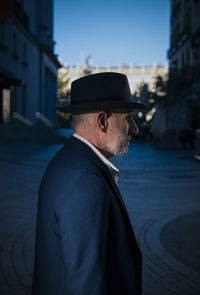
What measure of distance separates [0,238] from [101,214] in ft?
12.5

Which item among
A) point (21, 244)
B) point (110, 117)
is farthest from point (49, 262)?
point (21, 244)

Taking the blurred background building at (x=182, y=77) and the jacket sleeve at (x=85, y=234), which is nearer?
the jacket sleeve at (x=85, y=234)

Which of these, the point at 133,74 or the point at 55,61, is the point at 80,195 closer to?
the point at 55,61

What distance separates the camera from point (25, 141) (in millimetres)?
22750

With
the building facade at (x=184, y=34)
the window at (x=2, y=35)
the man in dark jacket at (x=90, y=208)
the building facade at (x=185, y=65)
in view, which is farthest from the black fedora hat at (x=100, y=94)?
the building facade at (x=184, y=34)

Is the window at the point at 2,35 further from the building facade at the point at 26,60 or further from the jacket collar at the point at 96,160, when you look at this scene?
the jacket collar at the point at 96,160

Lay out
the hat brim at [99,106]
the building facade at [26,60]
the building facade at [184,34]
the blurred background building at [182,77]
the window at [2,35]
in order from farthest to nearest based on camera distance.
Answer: the building facade at [184,34] < the building facade at [26,60] < the window at [2,35] < the blurred background building at [182,77] < the hat brim at [99,106]

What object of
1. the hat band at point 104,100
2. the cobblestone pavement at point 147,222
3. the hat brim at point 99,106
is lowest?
the cobblestone pavement at point 147,222

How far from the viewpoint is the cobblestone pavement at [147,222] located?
371 centimetres

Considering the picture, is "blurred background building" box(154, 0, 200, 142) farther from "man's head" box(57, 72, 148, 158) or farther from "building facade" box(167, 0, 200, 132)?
"man's head" box(57, 72, 148, 158)

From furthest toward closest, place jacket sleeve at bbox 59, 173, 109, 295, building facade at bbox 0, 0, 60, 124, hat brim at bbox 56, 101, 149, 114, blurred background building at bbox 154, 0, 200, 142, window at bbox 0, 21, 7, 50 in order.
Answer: building facade at bbox 0, 0, 60, 124 → window at bbox 0, 21, 7, 50 → blurred background building at bbox 154, 0, 200, 142 → hat brim at bbox 56, 101, 149, 114 → jacket sleeve at bbox 59, 173, 109, 295

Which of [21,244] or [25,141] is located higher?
[25,141]

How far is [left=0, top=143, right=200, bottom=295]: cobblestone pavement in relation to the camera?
3713 millimetres

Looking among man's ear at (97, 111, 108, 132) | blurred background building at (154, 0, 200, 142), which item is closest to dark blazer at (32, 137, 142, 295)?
man's ear at (97, 111, 108, 132)
